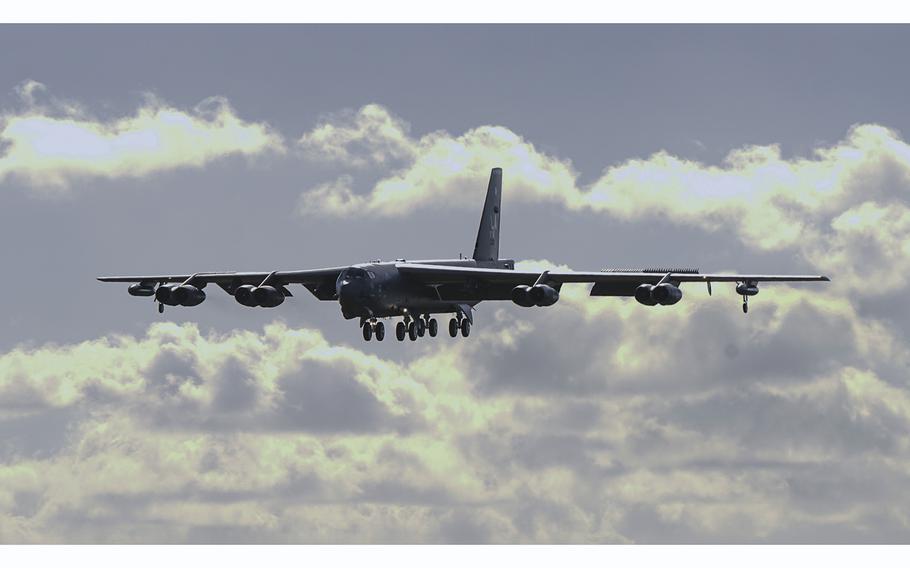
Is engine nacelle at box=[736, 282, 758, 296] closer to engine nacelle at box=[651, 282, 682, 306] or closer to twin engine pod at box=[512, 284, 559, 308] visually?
engine nacelle at box=[651, 282, 682, 306]

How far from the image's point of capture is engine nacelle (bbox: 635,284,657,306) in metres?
62.5

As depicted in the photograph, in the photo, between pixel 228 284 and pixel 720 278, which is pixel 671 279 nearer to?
pixel 720 278

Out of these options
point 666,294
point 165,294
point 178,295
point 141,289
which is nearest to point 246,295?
point 178,295

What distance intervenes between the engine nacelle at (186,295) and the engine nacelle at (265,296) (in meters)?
3.32

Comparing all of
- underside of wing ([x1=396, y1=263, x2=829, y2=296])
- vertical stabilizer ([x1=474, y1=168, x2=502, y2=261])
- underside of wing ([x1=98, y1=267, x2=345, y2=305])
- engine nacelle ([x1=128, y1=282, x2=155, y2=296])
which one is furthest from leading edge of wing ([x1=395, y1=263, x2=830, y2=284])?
engine nacelle ([x1=128, y1=282, x2=155, y2=296])

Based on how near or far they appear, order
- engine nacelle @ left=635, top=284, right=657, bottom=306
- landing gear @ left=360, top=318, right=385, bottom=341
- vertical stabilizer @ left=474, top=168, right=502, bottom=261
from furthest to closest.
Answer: vertical stabilizer @ left=474, top=168, right=502, bottom=261 → landing gear @ left=360, top=318, right=385, bottom=341 → engine nacelle @ left=635, top=284, right=657, bottom=306

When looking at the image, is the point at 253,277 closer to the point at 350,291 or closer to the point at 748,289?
the point at 350,291

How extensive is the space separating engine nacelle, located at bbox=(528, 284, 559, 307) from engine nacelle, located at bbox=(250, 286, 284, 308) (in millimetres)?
15922

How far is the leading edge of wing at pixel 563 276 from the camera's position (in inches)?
2483

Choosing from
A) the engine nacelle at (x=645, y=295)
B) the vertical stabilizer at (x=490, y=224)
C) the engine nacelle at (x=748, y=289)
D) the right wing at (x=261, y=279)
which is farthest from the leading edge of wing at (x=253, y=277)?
the engine nacelle at (x=748, y=289)

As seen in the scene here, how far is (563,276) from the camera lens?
66000 millimetres

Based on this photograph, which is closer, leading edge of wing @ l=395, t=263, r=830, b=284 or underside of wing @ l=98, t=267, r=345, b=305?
leading edge of wing @ l=395, t=263, r=830, b=284

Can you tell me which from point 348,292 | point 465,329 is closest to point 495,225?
point 465,329

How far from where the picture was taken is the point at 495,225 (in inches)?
3317
